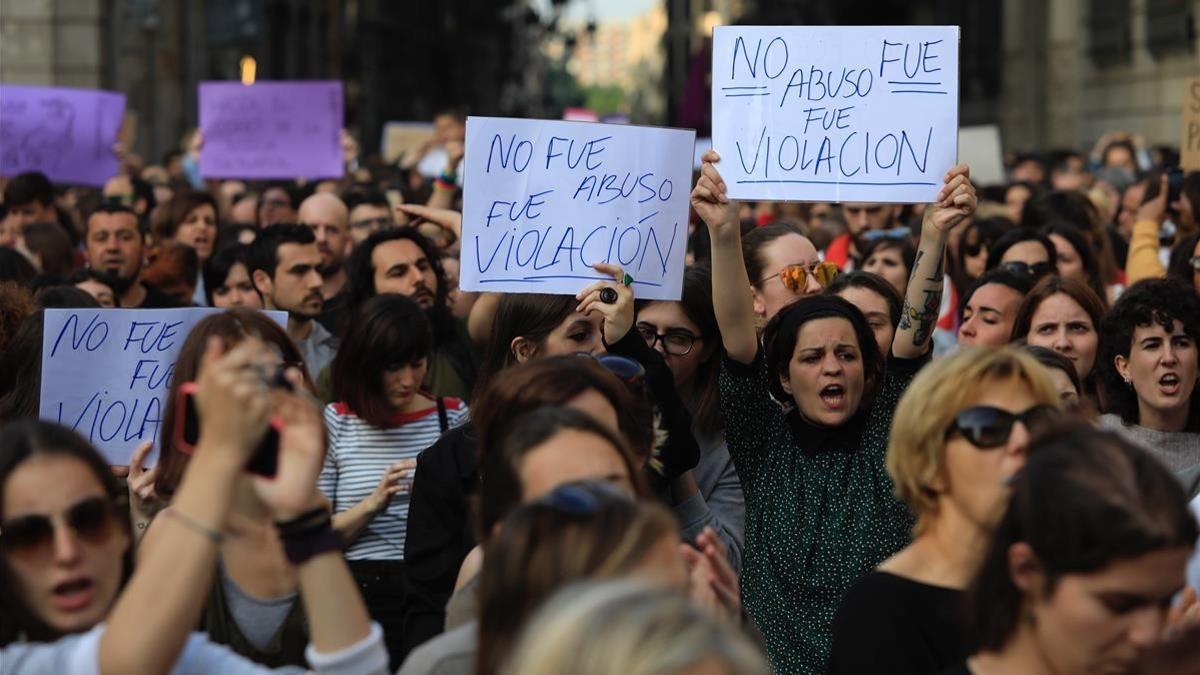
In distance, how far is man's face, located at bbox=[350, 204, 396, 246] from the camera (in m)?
10.4

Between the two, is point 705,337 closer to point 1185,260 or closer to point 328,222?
point 1185,260

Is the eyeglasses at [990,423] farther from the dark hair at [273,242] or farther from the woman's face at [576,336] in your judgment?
the dark hair at [273,242]

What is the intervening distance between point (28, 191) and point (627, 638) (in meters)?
9.20

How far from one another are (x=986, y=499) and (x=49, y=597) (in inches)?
64.0

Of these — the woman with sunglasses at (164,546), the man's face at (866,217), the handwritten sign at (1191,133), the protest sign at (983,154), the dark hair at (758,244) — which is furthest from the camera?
the protest sign at (983,154)

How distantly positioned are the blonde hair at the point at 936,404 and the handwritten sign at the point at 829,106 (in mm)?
2418

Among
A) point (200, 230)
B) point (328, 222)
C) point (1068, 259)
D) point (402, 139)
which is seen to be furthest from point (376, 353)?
point (402, 139)

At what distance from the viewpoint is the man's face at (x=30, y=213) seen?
10836 mm

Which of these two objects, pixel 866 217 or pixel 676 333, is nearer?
pixel 676 333

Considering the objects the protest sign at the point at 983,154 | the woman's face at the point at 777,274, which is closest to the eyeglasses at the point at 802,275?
the woman's face at the point at 777,274

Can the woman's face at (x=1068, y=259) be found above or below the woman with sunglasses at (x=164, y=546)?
above

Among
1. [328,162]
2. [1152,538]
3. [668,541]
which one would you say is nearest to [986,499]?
[1152,538]

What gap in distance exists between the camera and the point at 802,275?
6609mm

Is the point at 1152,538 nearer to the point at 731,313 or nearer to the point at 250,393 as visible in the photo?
the point at 250,393
